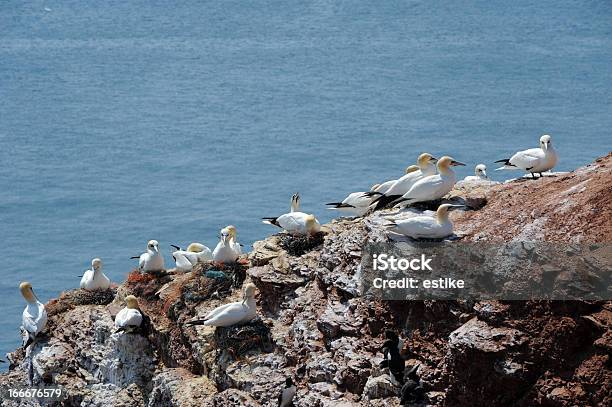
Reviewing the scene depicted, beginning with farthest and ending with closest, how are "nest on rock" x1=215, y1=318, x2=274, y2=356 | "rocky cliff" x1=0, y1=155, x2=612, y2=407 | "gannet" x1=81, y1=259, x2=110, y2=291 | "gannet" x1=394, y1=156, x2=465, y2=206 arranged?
"gannet" x1=81, y1=259, x2=110, y2=291, "nest on rock" x1=215, y1=318, x2=274, y2=356, "gannet" x1=394, y1=156, x2=465, y2=206, "rocky cliff" x1=0, y1=155, x2=612, y2=407

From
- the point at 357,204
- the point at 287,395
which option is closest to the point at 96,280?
the point at 357,204

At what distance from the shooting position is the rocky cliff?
1964 centimetres

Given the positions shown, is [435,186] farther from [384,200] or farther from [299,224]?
[299,224]

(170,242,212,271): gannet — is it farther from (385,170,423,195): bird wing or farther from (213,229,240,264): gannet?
(385,170,423,195): bird wing

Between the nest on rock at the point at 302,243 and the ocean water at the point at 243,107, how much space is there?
21071 millimetres

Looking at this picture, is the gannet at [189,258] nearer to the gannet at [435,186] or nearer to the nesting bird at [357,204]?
the nesting bird at [357,204]

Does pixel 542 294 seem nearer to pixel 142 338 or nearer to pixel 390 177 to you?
pixel 142 338

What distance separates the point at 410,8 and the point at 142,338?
248 feet

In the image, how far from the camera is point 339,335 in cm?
2300

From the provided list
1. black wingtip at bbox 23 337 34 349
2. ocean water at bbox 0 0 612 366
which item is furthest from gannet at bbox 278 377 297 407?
ocean water at bbox 0 0 612 366

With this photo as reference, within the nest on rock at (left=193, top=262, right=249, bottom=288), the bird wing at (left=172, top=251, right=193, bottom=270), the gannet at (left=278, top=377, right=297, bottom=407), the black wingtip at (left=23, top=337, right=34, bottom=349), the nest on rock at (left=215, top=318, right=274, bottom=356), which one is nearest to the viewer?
the gannet at (left=278, top=377, right=297, bottom=407)

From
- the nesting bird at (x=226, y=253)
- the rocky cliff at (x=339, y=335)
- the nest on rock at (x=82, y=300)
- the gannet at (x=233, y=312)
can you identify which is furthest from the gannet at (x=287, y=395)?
the nest on rock at (x=82, y=300)

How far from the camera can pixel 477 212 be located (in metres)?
23.1

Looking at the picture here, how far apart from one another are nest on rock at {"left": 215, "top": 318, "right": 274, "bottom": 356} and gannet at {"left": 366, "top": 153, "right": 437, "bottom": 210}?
333 cm
